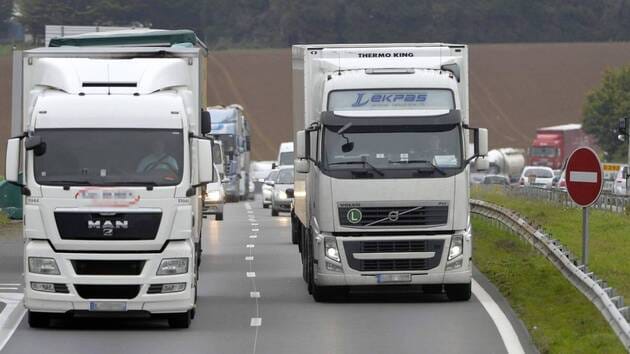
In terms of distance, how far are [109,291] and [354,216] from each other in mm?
4345

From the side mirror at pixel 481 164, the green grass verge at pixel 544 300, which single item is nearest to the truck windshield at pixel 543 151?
the green grass verge at pixel 544 300

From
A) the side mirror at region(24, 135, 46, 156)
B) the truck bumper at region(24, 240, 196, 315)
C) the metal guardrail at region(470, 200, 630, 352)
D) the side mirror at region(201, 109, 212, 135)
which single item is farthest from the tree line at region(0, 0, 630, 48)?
the truck bumper at region(24, 240, 196, 315)

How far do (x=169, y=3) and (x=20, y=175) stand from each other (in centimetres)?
13850

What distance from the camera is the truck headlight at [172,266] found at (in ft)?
60.8

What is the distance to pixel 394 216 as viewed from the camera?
21.7 meters

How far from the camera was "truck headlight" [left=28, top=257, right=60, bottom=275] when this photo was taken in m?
18.4

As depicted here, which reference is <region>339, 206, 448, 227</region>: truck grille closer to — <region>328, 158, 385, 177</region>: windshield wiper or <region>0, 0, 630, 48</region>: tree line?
<region>328, 158, 385, 177</region>: windshield wiper

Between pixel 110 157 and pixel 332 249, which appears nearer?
pixel 110 157

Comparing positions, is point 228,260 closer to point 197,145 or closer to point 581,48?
point 197,145

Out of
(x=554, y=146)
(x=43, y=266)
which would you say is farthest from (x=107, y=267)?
(x=554, y=146)

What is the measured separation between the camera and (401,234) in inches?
860

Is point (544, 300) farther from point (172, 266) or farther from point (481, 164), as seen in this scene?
point (172, 266)

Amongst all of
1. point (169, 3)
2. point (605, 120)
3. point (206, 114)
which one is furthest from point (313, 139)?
point (169, 3)

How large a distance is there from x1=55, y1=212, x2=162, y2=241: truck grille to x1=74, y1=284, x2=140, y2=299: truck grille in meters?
0.54
